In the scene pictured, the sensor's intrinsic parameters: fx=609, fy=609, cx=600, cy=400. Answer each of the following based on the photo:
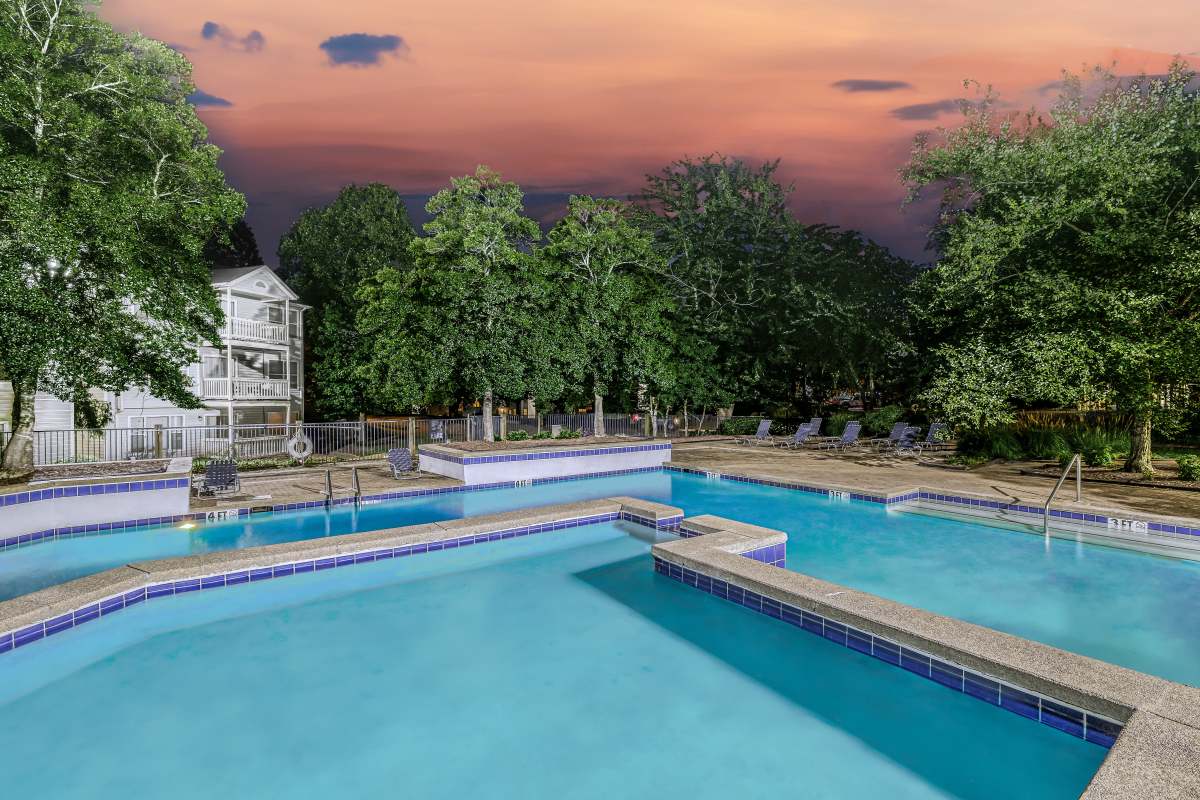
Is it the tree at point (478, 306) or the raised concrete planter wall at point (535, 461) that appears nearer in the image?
the raised concrete planter wall at point (535, 461)

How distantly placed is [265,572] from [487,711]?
3.91 meters

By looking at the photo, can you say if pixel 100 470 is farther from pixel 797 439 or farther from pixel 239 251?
pixel 239 251

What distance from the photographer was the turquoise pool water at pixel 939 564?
234 inches

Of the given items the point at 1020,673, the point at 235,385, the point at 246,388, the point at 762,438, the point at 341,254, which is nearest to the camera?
the point at 1020,673

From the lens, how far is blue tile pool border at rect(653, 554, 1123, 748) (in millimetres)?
3793

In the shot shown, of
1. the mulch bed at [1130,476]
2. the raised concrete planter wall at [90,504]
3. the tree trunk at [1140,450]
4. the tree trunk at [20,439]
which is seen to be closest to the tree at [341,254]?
the tree trunk at [20,439]

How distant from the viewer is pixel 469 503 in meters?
A: 11.9

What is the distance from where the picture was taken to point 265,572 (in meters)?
7.00

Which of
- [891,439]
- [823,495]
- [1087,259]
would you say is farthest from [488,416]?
[1087,259]

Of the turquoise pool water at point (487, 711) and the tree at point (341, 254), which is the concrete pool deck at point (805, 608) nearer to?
the turquoise pool water at point (487, 711)

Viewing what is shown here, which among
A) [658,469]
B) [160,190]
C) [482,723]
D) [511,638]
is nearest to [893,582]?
[511,638]

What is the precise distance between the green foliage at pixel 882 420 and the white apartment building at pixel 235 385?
2063 cm

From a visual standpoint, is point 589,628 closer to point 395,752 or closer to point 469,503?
point 395,752

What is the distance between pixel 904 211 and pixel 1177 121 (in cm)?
519
